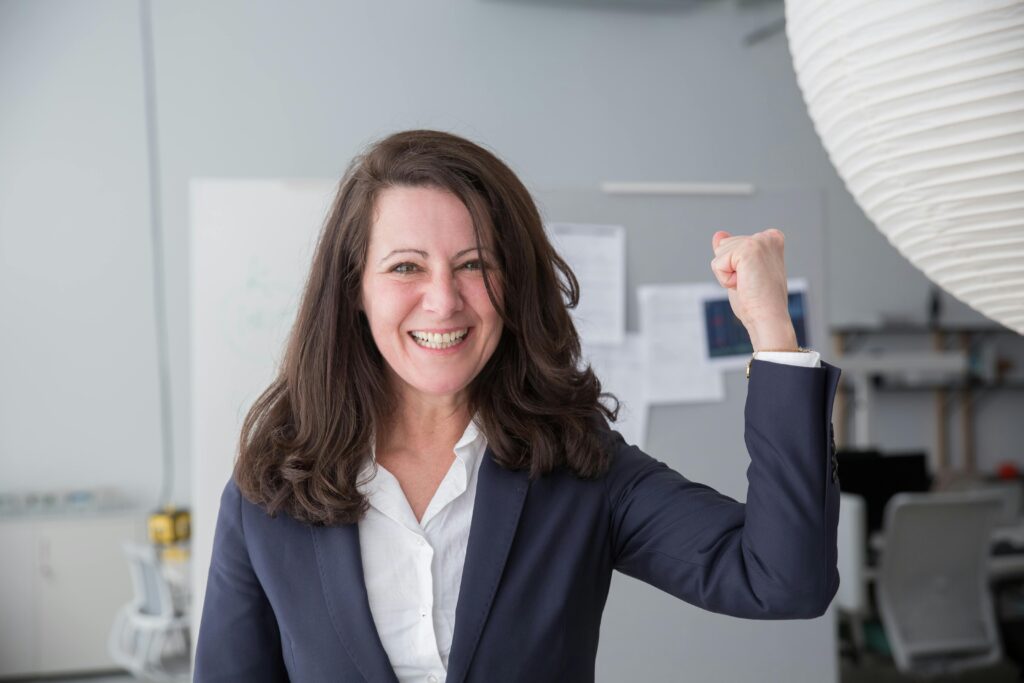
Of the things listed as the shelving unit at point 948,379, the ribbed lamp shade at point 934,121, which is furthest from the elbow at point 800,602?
the shelving unit at point 948,379

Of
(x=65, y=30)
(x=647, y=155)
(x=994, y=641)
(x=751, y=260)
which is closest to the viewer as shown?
(x=751, y=260)

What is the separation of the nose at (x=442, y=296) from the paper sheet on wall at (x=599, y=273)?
1.17 m

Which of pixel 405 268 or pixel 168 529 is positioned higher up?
pixel 405 268

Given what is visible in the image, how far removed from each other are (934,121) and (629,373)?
5.13 feet

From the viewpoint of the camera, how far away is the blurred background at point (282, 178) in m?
4.45

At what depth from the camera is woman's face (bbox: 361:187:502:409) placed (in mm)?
1197

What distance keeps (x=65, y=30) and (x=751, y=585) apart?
520cm

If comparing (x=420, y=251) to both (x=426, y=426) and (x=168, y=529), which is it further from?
(x=168, y=529)

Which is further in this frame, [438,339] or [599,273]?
[599,273]

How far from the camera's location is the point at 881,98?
857 mm

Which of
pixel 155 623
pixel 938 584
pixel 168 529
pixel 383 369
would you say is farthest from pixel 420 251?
pixel 168 529

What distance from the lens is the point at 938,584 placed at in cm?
365

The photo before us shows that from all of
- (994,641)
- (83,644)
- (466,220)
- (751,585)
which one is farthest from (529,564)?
(83,644)

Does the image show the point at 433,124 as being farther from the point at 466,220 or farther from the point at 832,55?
the point at 832,55
